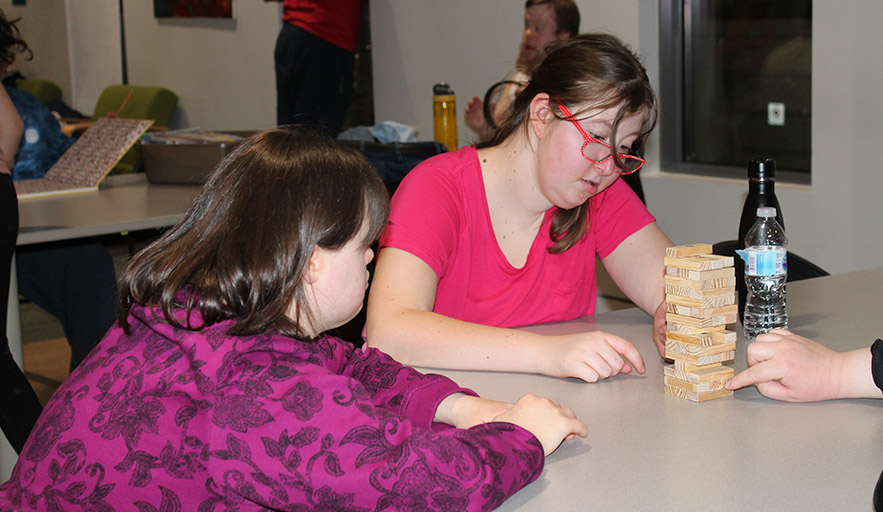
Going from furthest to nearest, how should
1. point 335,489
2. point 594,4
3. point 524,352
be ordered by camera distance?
point 594,4 → point 524,352 → point 335,489

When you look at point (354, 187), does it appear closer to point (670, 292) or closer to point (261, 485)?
point (261, 485)

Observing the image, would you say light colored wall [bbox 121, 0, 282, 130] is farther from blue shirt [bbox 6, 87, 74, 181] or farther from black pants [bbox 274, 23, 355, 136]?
blue shirt [bbox 6, 87, 74, 181]

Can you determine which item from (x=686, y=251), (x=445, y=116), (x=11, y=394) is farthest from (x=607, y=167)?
(x=445, y=116)

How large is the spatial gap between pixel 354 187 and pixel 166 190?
90.9 inches

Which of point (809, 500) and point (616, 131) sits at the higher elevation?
point (616, 131)

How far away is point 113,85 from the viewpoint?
809cm

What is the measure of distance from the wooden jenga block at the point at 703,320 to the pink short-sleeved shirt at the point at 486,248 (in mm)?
464

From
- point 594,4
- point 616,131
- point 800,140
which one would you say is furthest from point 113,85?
point 616,131

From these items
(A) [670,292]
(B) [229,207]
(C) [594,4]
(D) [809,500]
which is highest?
(C) [594,4]

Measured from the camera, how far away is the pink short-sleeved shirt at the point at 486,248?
61.7 inches

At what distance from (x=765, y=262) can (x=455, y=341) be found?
45 cm

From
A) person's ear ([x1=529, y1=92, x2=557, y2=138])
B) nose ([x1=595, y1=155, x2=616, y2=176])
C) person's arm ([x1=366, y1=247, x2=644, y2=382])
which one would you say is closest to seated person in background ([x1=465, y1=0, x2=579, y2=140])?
person's ear ([x1=529, y1=92, x2=557, y2=138])

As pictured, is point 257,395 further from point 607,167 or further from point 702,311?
point 607,167

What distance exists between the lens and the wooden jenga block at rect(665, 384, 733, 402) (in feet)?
3.84
